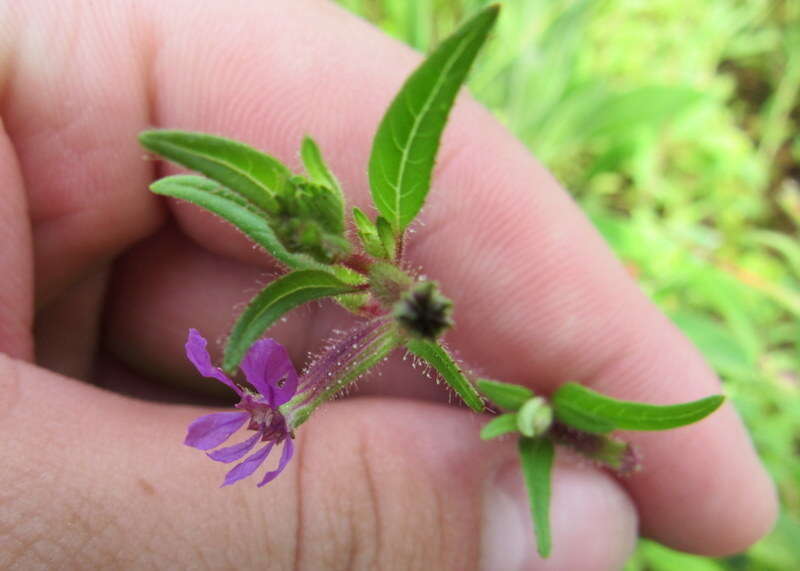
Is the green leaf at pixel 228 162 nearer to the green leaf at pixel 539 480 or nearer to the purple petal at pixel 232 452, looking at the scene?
the purple petal at pixel 232 452

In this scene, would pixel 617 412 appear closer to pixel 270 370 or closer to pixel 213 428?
pixel 270 370

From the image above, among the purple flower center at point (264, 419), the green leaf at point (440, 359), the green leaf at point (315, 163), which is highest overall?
the green leaf at point (315, 163)

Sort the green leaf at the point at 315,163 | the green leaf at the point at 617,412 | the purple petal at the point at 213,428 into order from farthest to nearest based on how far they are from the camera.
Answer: the green leaf at the point at 617,412 → the purple petal at the point at 213,428 → the green leaf at the point at 315,163

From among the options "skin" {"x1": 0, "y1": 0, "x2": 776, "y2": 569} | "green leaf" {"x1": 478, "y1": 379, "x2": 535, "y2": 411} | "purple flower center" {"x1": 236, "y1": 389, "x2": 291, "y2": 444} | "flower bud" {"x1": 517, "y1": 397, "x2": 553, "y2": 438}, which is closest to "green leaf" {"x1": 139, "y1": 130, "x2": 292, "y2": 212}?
"purple flower center" {"x1": 236, "y1": 389, "x2": 291, "y2": 444}

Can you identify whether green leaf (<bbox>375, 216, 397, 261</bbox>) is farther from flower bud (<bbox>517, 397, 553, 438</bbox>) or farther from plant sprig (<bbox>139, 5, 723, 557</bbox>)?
flower bud (<bbox>517, 397, 553, 438</bbox>)

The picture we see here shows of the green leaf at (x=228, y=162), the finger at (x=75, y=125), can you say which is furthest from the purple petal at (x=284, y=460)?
the finger at (x=75, y=125)

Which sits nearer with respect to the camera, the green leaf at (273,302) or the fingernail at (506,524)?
the green leaf at (273,302)

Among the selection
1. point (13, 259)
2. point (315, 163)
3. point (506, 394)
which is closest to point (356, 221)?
point (315, 163)

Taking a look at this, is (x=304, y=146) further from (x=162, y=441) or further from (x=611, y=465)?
(x=611, y=465)
